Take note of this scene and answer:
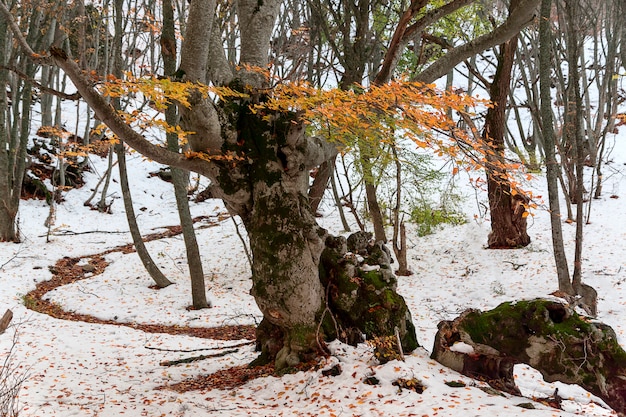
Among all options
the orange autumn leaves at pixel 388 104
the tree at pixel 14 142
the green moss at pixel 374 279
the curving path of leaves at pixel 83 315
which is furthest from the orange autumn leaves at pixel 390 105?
the tree at pixel 14 142

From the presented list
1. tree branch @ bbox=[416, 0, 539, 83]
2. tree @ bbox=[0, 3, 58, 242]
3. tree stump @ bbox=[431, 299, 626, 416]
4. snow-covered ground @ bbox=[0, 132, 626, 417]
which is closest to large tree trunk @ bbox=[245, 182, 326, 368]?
snow-covered ground @ bbox=[0, 132, 626, 417]

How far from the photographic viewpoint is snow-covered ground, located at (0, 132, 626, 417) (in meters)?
4.18

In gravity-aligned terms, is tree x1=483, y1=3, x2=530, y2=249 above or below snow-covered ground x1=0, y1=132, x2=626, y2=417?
above

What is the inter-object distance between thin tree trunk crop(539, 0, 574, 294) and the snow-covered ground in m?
0.98

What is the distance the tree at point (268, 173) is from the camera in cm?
481

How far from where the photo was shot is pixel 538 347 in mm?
4004

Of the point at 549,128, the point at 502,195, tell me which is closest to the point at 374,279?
the point at 549,128

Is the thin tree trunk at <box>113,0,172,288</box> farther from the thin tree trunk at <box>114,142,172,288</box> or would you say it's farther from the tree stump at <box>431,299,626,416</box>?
the tree stump at <box>431,299,626,416</box>

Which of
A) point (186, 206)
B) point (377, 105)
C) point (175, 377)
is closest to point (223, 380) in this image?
point (175, 377)

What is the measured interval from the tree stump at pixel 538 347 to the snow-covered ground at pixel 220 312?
0.94 feet

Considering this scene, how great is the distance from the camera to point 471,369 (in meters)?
4.51

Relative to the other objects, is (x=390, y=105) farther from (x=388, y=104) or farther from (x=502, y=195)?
(x=502, y=195)

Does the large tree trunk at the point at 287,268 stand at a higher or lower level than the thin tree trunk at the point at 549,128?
lower

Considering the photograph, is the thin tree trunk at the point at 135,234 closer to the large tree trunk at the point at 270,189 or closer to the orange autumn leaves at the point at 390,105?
the large tree trunk at the point at 270,189
